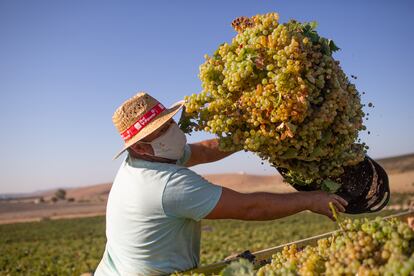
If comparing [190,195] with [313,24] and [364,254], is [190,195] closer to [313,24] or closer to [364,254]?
[364,254]

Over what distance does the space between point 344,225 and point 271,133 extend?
3.01 ft

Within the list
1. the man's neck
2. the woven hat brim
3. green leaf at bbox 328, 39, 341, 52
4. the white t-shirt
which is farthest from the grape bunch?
the white t-shirt

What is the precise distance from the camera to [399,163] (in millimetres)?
74375

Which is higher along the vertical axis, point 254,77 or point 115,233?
point 254,77

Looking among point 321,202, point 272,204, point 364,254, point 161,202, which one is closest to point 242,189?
point 321,202

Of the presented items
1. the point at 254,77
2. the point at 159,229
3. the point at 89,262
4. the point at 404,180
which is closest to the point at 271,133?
the point at 254,77

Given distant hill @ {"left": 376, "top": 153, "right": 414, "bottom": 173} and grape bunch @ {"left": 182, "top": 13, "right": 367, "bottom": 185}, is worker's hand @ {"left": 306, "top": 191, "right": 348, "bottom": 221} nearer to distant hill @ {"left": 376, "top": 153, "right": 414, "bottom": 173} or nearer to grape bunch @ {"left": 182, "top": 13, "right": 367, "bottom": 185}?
grape bunch @ {"left": 182, "top": 13, "right": 367, "bottom": 185}

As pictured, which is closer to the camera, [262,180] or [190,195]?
[190,195]

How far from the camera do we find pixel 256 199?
322 centimetres

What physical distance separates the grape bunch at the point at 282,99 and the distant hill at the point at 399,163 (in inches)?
2926

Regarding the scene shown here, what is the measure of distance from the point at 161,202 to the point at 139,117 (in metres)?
0.78

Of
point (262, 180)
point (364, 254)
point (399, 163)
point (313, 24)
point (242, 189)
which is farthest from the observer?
point (262, 180)

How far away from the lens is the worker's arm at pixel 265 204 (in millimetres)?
3152

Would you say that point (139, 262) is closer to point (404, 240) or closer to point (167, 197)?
point (167, 197)
